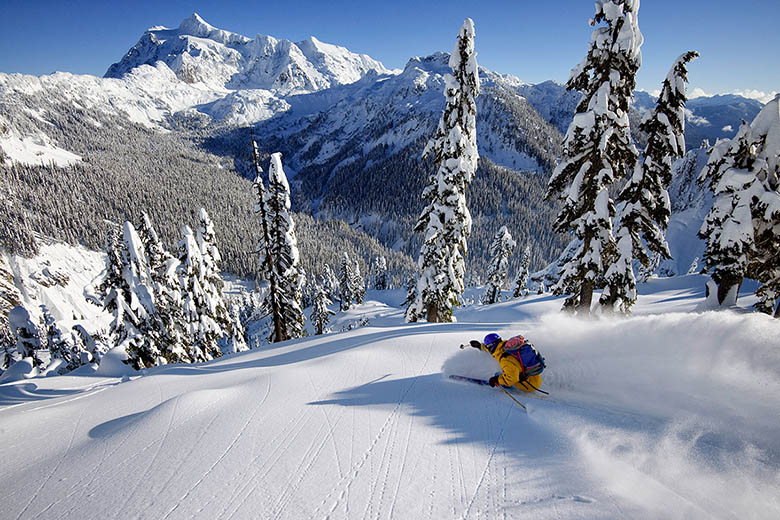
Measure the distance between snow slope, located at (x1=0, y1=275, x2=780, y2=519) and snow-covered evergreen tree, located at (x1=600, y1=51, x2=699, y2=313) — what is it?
732 cm

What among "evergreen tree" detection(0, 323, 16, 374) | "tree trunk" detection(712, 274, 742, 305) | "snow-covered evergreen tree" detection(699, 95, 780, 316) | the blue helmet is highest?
"snow-covered evergreen tree" detection(699, 95, 780, 316)

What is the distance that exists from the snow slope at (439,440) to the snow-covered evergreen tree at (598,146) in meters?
6.07

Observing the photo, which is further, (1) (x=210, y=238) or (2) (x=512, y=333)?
(1) (x=210, y=238)

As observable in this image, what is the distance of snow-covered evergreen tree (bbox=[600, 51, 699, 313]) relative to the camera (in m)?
11.2

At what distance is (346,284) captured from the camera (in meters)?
74.9

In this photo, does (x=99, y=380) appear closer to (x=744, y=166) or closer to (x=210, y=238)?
(x=210, y=238)

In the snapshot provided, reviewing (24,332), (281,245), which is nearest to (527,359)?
(281,245)

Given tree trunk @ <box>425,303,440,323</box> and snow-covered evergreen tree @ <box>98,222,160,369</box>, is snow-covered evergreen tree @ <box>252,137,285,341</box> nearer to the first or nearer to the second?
snow-covered evergreen tree @ <box>98,222,160,369</box>

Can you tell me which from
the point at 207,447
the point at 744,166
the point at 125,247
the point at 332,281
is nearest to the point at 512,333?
the point at 207,447

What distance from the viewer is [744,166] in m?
11.4

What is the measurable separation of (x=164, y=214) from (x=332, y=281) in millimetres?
138167

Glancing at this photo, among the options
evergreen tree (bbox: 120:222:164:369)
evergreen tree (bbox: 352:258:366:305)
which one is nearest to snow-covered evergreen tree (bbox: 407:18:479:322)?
evergreen tree (bbox: 120:222:164:369)

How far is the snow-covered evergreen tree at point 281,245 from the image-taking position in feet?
52.7

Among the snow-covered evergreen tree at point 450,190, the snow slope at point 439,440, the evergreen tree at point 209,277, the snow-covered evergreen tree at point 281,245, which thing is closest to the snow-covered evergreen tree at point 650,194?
the snow-covered evergreen tree at point 450,190
